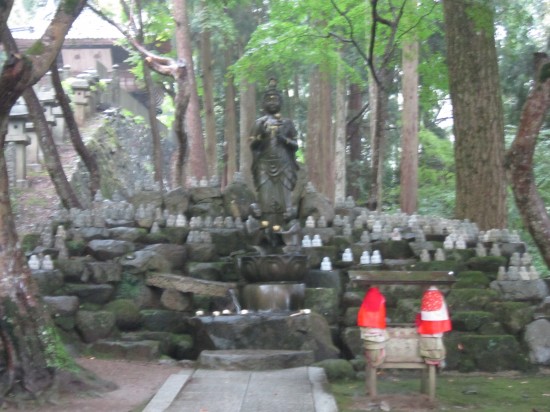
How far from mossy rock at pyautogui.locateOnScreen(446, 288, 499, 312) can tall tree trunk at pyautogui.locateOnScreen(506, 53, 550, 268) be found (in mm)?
4394

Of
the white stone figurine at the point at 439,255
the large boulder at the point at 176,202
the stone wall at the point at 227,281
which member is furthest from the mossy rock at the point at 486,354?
the large boulder at the point at 176,202

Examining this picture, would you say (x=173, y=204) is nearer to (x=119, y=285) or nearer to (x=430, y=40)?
(x=119, y=285)

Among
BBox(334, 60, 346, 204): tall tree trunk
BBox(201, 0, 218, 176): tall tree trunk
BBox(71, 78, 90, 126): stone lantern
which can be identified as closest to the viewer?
BBox(201, 0, 218, 176): tall tree trunk

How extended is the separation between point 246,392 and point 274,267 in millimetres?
3546

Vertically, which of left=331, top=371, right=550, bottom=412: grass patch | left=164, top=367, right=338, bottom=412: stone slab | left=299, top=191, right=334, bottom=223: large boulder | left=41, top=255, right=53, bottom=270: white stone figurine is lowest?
left=331, top=371, right=550, bottom=412: grass patch

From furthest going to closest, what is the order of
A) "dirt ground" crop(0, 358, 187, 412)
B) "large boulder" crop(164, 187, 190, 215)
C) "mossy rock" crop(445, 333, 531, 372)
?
"large boulder" crop(164, 187, 190, 215) → "mossy rock" crop(445, 333, 531, 372) → "dirt ground" crop(0, 358, 187, 412)

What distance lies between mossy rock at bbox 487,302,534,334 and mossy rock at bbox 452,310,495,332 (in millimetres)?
173

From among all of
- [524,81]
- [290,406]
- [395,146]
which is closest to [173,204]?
[290,406]

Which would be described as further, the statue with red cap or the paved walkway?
the statue with red cap

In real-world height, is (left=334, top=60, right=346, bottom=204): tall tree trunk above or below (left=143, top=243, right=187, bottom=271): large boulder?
above

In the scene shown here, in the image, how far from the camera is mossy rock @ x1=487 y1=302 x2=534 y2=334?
1103 cm

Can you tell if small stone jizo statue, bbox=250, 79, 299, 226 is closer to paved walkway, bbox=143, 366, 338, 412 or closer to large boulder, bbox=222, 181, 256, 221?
large boulder, bbox=222, 181, 256, 221

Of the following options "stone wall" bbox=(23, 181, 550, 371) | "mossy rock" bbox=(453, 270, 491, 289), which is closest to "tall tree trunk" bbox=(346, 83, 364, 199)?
"stone wall" bbox=(23, 181, 550, 371)

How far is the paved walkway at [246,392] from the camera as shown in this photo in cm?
757
